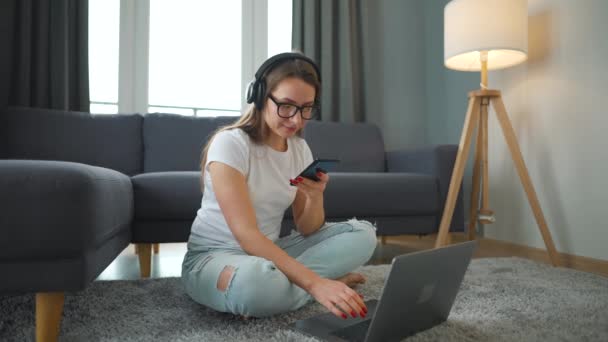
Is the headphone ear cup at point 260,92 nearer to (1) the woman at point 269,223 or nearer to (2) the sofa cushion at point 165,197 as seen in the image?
(1) the woman at point 269,223

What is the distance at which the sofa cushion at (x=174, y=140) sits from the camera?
7.52 ft

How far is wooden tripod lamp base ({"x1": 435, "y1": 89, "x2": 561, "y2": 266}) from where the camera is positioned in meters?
1.83

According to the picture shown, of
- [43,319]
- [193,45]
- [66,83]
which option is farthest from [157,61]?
[43,319]

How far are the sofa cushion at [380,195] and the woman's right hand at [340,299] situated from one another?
1039 millimetres

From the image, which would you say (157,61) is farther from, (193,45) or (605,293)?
(605,293)

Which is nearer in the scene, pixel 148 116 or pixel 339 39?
pixel 148 116

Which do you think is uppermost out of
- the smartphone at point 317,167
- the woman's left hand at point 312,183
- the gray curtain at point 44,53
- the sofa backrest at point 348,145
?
the gray curtain at point 44,53

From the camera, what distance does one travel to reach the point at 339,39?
297 centimetres

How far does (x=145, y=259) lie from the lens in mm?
1671

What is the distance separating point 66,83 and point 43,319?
6.37ft

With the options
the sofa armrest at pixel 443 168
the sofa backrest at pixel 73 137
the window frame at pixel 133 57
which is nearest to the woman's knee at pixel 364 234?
the sofa armrest at pixel 443 168

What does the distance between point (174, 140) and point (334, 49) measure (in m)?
1.30

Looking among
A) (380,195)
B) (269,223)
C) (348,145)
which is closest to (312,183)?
(269,223)

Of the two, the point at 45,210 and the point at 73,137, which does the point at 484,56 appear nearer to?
the point at 45,210
